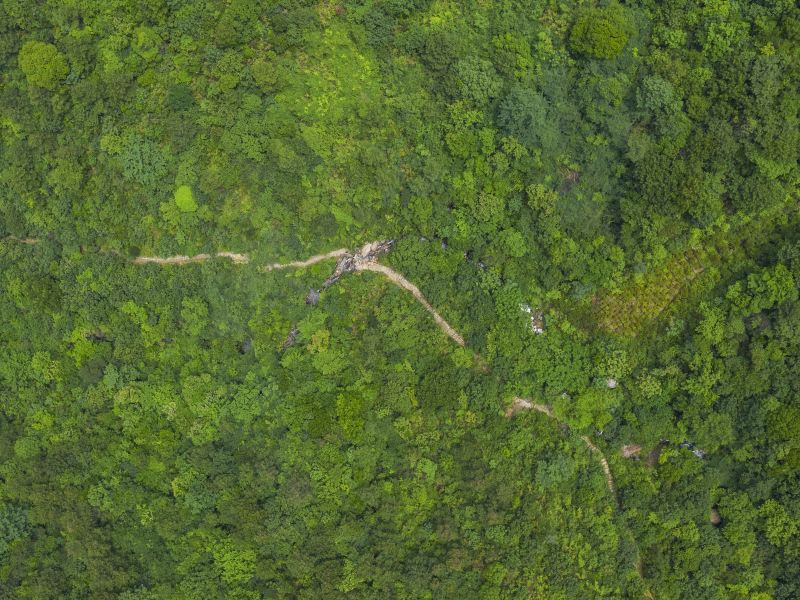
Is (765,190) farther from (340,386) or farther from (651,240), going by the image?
(340,386)

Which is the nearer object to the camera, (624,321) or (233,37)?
(233,37)

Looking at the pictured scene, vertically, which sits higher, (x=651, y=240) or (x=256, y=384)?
(x=651, y=240)

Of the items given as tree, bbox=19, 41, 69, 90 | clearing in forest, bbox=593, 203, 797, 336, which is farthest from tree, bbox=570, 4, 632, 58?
tree, bbox=19, 41, 69, 90

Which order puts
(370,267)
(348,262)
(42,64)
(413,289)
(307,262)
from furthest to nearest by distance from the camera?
(413,289)
(370,267)
(348,262)
(307,262)
(42,64)

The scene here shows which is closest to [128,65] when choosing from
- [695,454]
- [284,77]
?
[284,77]

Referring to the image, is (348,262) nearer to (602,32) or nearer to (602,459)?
(602,459)

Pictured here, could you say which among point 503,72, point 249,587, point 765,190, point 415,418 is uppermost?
point 503,72

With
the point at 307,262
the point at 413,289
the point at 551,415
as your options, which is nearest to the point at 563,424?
the point at 551,415

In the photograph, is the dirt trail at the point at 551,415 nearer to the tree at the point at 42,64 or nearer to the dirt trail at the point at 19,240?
the dirt trail at the point at 19,240
